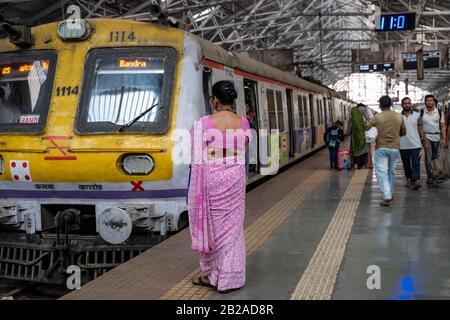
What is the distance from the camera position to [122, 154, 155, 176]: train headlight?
5.75 metres

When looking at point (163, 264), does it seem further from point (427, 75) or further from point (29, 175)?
point (427, 75)

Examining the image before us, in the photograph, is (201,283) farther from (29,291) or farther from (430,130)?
(430,130)

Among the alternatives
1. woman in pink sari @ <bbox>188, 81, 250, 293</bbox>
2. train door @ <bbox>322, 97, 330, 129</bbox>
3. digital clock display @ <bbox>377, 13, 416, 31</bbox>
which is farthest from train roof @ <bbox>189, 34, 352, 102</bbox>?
train door @ <bbox>322, 97, 330, 129</bbox>

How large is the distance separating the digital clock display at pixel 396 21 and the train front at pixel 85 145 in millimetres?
11986

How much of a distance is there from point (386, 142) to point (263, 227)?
96.3 inches

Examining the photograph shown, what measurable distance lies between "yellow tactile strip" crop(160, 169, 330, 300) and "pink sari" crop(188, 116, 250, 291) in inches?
9.4

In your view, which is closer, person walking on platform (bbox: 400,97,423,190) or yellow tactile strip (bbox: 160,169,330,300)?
yellow tactile strip (bbox: 160,169,330,300)

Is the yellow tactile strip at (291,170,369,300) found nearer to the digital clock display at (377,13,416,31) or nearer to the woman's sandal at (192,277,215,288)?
the woman's sandal at (192,277,215,288)

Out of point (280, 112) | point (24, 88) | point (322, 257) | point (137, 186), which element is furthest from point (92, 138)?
point (280, 112)

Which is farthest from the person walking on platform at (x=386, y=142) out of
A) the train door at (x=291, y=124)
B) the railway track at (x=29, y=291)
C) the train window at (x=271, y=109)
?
the train door at (x=291, y=124)

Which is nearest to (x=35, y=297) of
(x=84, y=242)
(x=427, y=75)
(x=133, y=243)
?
(x=84, y=242)

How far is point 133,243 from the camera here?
19.1 feet

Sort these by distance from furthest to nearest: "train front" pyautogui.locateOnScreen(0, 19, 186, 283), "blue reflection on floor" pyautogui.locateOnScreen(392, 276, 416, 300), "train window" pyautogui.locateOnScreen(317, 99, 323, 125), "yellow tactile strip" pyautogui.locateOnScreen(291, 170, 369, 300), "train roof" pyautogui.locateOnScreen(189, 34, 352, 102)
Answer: "train window" pyautogui.locateOnScreen(317, 99, 323, 125)
"train roof" pyautogui.locateOnScreen(189, 34, 352, 102)
"train front" pyautogui.locateOnScreen(0, 19, 186, 283)
"yellow tactile strip" pyautogui.locateOnScreen(291, 170, 369, 300)
"blue reflection on floor" pyautogui.locateOnScreen(392, 276, 416, 300)

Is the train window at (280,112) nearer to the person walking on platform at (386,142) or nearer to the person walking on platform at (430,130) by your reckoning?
the person walking on platform at (430,130)
